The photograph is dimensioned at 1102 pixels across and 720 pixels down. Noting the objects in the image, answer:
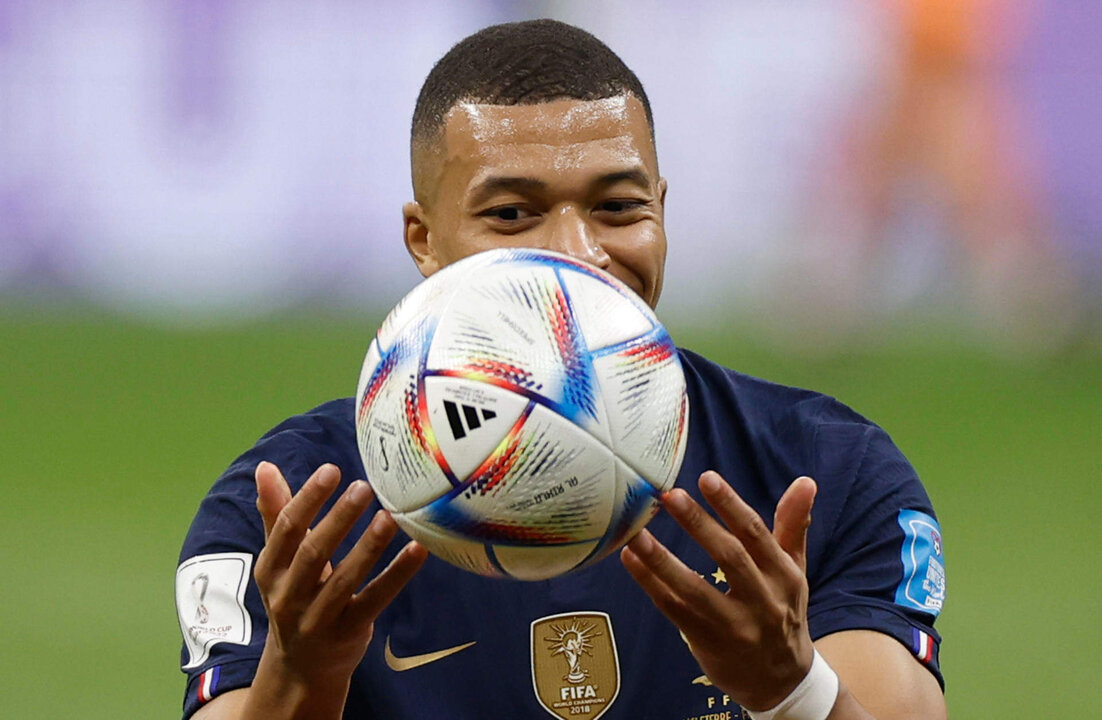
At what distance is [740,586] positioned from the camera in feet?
7.51

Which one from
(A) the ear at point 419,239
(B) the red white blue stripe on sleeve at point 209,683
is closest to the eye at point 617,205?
(A) the ear at point 419,239

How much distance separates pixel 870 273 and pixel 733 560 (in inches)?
267

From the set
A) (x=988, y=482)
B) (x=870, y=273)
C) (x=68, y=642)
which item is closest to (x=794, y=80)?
(x=870, y=273)

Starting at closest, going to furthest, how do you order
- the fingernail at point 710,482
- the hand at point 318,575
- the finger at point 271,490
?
the fingernail at point 710,482
the hand at point 318,575
the finger at point 271,490

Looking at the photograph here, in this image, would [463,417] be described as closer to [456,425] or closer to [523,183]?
[456,425]

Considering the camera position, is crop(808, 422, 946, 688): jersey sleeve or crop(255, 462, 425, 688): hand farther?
crop(808, 422, 946, 688): jersey sleeve

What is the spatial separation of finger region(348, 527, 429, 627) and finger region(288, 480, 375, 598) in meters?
0.08

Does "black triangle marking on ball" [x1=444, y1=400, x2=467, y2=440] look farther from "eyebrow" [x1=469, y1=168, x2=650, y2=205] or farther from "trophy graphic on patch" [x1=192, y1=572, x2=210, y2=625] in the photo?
"trophy graphic on patch" [x1=192, y1=572, x2=210, y2=625]

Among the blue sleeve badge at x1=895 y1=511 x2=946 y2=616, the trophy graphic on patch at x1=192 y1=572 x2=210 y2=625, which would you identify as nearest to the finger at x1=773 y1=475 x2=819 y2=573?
the blue sleeve badge at x1=895 y1=511 x2=946 y2=616

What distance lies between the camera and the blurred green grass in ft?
18.8

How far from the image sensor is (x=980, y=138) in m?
8.61

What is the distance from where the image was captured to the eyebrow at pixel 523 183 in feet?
9.62

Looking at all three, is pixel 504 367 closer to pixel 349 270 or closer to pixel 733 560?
pixel 733 560

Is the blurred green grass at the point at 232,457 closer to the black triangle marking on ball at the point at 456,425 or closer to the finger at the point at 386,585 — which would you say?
the finger at the point at 386,585
